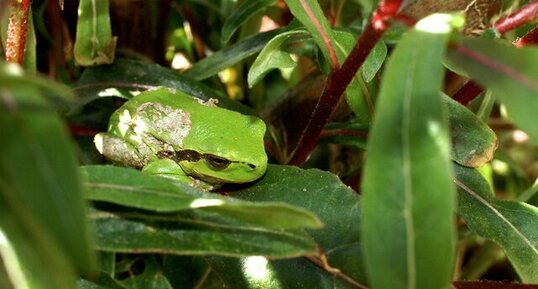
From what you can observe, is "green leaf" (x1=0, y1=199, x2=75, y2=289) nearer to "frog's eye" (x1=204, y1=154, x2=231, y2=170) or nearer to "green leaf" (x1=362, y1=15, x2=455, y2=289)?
"green leaf" (x1=362, y1=15, x2=455, y2=289)

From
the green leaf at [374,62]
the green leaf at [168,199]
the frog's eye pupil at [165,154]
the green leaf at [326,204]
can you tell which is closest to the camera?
the green leaf at [168,199]

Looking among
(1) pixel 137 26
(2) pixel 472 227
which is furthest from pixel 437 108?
(1) pixel 137 26

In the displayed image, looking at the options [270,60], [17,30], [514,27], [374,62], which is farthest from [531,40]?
[17,30]

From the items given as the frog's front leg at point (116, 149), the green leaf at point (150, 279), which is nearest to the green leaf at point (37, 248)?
the green leaf at point (150, 279)

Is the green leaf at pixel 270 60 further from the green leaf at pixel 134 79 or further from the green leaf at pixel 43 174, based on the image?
the green leaf at pixel 43 174

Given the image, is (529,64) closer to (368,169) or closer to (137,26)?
(368,169)

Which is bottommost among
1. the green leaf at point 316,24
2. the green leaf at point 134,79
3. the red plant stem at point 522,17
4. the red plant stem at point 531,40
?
the green leaf at point 134,79
